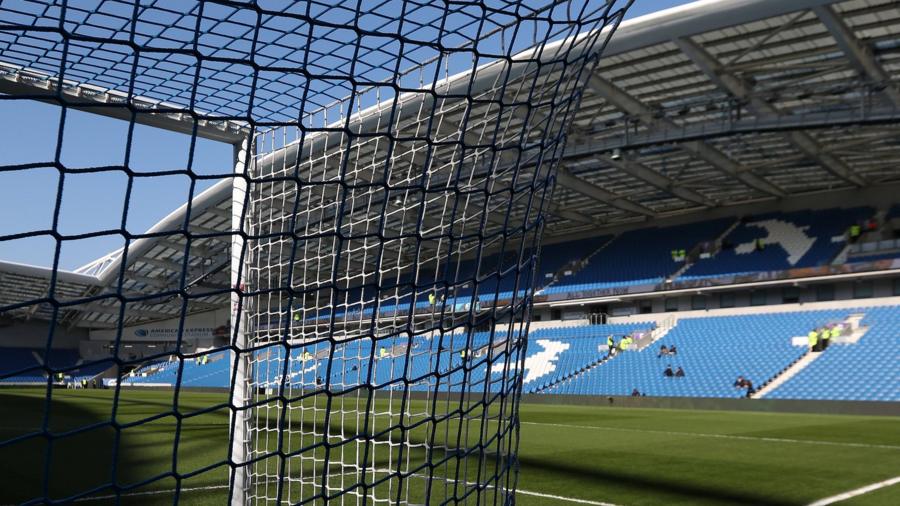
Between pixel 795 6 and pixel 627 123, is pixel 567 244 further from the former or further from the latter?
pixel 795 6

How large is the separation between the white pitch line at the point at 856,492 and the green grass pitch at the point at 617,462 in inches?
3.2

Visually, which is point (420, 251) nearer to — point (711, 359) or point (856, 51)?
point (856, 51)

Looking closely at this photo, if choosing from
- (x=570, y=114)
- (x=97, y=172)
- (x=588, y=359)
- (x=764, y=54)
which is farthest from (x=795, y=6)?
(x=588, y=359)

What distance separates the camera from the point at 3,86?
402cm

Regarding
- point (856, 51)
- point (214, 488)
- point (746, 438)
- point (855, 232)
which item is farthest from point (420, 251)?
point (855, 232)

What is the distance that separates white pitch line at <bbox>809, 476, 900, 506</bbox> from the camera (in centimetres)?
583

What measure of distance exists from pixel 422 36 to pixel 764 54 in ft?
47.1

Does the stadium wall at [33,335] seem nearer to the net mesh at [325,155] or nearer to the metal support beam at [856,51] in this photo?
the metal support beam at [856,51]

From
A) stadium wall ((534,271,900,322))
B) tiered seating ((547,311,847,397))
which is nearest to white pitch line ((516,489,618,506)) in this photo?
tiered seating ((547,311,847,397))

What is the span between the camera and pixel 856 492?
20.5ft

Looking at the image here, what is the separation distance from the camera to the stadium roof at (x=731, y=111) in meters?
14.0

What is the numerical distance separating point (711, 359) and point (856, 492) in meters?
18.4

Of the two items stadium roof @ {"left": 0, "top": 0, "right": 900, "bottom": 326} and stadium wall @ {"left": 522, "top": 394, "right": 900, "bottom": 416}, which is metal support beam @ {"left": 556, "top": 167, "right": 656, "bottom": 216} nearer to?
stadium roof @ {"left": 0, "top": 0, "right": 900, "bottom": 326}

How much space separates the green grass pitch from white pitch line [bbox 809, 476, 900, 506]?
0.08 metres
